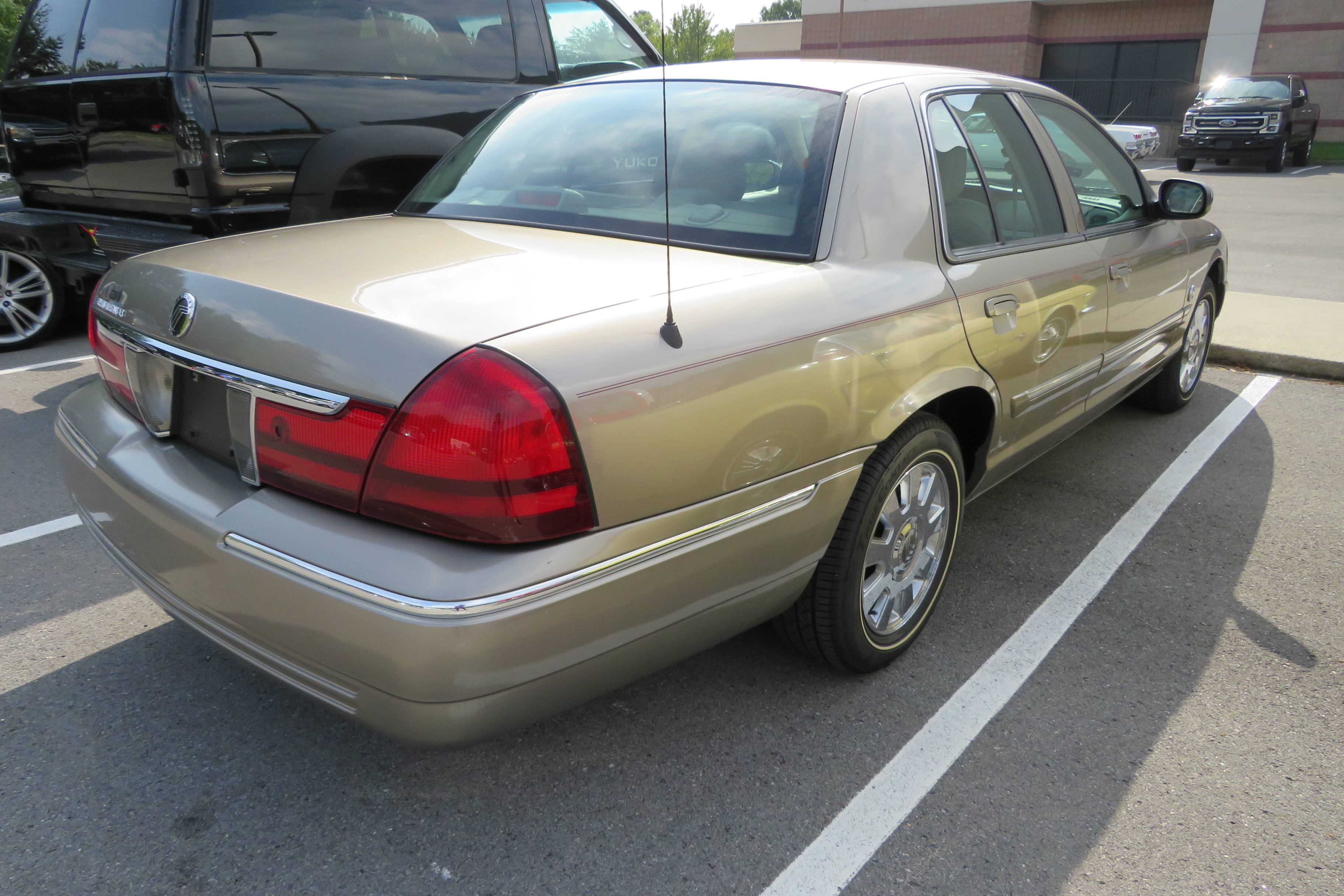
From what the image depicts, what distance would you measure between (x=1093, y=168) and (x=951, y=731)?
7.82 ft

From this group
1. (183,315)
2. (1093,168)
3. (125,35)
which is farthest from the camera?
(125,35)

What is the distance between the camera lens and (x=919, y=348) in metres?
2.50

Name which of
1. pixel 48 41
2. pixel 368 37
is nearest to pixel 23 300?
pixel 48 41

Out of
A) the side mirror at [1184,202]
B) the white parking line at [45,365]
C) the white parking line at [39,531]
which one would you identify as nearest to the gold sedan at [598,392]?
the side mirror at [1184,202]

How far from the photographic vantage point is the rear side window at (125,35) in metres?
4.49

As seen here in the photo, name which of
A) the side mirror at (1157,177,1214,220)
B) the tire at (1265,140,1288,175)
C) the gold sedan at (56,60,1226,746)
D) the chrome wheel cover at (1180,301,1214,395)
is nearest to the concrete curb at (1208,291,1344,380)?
the chrome wheel cover at (1180,301,1214,395)

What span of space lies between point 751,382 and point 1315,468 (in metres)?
3.57

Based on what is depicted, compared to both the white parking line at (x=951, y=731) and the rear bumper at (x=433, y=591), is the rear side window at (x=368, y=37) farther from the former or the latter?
the white parking line at (x=951, y=731)

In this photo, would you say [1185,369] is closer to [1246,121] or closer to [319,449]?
[319,449]

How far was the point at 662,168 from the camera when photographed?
8.95ft

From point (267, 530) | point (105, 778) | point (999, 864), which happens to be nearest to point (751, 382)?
point (267, 530)

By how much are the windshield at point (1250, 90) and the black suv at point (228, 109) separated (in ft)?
68.0

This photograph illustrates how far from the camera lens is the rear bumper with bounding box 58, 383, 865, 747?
1726 mm

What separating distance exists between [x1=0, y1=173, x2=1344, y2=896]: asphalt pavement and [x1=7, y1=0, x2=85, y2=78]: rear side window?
330 cm
